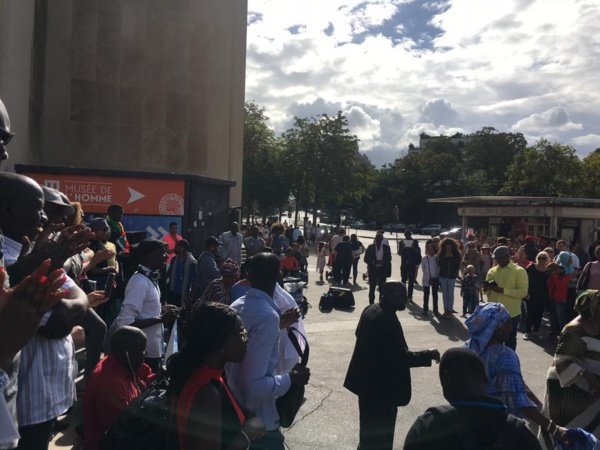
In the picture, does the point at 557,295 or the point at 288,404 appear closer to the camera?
the point at 288,404

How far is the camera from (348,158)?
124 ft

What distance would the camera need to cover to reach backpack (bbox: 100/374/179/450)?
1.98m

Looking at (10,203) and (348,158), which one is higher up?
(348,158)

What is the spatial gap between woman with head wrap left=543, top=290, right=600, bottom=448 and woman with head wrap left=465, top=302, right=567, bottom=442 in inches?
16.1

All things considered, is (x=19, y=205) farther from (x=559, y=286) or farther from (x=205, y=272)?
(x=559, y=286)

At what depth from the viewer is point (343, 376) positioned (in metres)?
6.73

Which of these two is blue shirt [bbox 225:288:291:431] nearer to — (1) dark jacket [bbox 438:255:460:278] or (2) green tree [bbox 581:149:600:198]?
(1) dark jacket [bbox 438:255:460:278]

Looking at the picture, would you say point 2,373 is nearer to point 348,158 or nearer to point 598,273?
point 598,273

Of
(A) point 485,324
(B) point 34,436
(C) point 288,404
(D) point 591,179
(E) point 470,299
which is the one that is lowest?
(E) point 470,299

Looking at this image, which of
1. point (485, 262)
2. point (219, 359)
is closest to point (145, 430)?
point (219, 359)

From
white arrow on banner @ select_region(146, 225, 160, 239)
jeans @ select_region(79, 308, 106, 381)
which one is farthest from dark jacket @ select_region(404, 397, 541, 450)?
white arrow on banner @ select_region(146, 225, 160, 239)

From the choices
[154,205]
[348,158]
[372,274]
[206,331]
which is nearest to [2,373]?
[206,331]

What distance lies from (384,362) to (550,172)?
40956 mm

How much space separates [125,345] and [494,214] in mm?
20505
